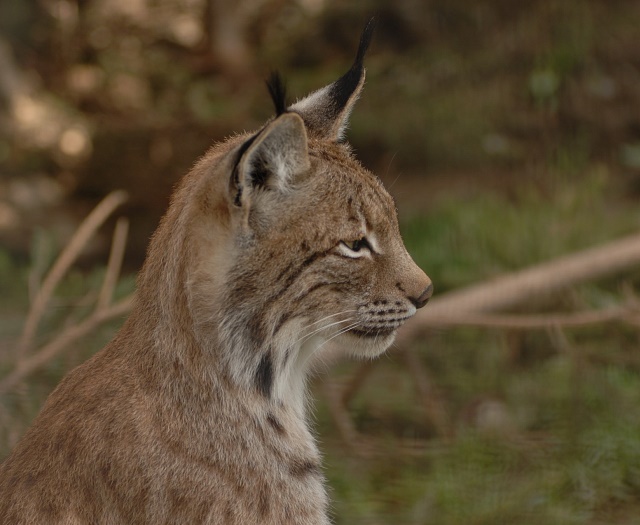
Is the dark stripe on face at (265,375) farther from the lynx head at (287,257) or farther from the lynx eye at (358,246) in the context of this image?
the lynx eye at (358,246)

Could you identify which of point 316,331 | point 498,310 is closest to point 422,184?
point 498,310

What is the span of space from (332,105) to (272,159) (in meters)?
0.53

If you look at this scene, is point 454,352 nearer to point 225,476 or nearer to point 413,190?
point 413,190

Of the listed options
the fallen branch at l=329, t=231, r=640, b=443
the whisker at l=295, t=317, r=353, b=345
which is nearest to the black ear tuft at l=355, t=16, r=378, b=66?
the whisker at l=295, t=317, r=353, b=345

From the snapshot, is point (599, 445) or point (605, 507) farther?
point (599, 445)

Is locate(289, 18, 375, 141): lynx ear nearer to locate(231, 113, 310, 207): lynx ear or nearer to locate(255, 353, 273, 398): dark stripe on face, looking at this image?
locate(231, 113, 310, 207): lynx ear

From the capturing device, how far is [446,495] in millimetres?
4469

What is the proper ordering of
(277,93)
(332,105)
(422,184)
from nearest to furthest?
(277,93)
(332,105)
(422,184)

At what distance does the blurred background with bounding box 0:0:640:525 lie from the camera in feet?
15.4

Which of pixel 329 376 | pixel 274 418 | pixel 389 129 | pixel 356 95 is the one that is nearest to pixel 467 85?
pixel 389 129

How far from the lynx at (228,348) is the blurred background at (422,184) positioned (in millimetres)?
1554

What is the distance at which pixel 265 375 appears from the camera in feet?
9.42

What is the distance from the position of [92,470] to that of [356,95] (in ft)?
4.49

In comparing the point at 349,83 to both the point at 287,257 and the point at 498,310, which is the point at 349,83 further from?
the point at 498,310
